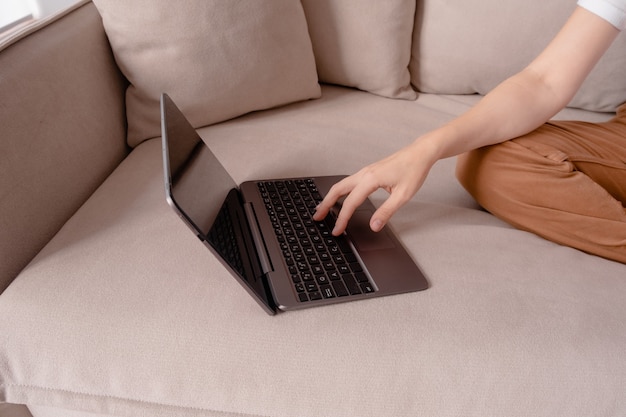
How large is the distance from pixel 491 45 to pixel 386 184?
697 millimetres

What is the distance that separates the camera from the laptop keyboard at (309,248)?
0.74 meters

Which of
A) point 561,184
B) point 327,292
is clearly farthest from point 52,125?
point 561,184

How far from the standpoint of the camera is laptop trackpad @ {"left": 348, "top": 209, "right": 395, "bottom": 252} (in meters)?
0.83

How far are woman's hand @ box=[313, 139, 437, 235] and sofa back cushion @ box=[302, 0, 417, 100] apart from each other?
58cm

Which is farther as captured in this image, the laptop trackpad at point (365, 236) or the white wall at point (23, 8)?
the white wall at point (23, 8)

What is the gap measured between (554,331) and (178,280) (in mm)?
530

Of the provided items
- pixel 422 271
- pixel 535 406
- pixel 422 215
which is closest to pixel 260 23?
pixel 422 215

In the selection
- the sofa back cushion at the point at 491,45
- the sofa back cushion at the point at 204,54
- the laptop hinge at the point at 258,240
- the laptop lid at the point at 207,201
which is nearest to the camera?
the laptop lid at the point at 207,201

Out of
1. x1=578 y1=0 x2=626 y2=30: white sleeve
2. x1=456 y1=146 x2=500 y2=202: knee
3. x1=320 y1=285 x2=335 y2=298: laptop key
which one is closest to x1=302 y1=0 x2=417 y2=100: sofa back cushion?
x1=456 y1=146 x2=500 y2=202: knee

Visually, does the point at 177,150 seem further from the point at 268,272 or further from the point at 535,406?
the point at 535,406

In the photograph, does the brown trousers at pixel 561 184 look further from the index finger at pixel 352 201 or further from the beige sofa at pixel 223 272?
the index finger at pixel 352 201

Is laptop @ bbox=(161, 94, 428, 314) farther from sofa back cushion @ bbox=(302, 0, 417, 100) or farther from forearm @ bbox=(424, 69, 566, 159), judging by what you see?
sofa back cushion @ bbox=(302, 0, 417, 100)

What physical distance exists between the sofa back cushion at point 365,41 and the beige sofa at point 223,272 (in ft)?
0.33

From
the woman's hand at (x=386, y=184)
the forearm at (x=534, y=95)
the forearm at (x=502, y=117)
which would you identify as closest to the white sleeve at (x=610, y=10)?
the forearm at (x=534, y=95)
